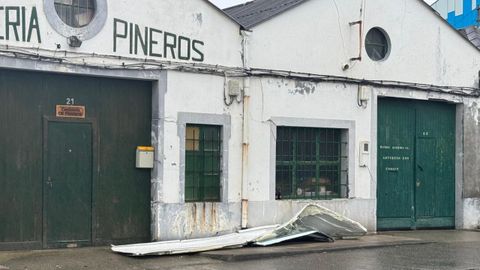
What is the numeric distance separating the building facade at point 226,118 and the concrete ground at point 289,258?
0.90 meters

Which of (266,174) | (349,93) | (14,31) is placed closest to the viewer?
(14,31)

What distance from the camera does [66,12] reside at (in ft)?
36.5

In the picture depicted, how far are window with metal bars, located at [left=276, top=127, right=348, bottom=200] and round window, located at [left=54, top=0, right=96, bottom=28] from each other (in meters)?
4.34

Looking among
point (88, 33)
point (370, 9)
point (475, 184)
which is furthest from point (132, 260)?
point (475, 184)

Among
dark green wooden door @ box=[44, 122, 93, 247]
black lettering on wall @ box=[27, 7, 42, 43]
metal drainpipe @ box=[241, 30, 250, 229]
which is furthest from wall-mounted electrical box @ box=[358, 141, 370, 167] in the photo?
black lettering on wall @ box=[27, 7, 42, 43]

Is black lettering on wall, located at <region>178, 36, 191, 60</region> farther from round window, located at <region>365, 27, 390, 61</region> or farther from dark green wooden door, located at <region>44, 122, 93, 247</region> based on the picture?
round window, located at <region>365, 27, 390, 61</region>

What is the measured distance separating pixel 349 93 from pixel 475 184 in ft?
13.9

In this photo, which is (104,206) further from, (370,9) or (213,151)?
(370,9)

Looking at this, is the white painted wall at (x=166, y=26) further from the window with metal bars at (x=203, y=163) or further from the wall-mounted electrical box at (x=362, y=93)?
the wall-mounted electrical box at (x=362, y=93)

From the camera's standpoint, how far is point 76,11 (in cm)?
1123

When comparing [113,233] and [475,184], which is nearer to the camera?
[113,233]

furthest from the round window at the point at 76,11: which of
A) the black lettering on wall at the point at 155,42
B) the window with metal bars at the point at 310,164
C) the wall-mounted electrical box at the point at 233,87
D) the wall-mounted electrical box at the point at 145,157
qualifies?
the window with metal bars at the point at 310,164

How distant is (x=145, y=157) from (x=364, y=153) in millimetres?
4929

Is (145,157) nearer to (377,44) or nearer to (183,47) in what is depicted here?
(183,47)
